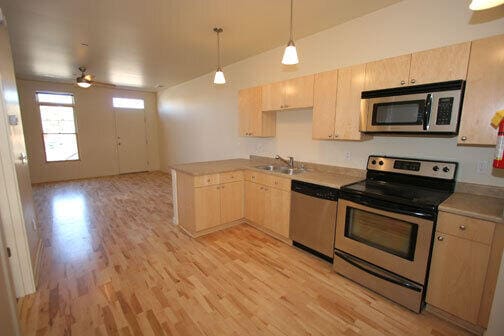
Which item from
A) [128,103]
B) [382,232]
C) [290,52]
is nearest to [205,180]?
[290,52]

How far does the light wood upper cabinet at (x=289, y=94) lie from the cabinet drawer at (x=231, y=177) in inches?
41.2

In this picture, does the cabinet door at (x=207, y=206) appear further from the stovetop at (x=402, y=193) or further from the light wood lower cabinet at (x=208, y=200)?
the stovetop at (x=402, y=193)

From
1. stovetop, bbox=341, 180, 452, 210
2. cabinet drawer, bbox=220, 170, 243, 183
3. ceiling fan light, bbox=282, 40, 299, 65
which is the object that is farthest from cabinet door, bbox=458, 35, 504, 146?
cabinet drawer, bbox=220, 170, 243, 183

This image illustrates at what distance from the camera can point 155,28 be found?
299 cm

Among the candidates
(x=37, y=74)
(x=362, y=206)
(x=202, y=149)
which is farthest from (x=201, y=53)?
(x=37, y=74)

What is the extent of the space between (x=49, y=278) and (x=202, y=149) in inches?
152

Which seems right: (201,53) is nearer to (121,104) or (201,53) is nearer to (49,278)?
(49,278)

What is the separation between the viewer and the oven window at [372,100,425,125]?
2.05 m

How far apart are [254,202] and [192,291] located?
60.6 inches

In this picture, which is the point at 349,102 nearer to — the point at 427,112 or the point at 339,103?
the point at 339,103

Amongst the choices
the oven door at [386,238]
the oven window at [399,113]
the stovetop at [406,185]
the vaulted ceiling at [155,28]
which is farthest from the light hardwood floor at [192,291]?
the vaulted ceiling at [155,28]

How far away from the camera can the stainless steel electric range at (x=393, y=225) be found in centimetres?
188

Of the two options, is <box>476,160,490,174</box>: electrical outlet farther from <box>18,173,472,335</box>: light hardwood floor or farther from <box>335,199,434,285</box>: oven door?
<box>18,173,472,335</box>: light hardwood floor

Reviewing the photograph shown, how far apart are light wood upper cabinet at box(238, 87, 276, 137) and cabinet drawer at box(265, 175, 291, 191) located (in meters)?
0.85
